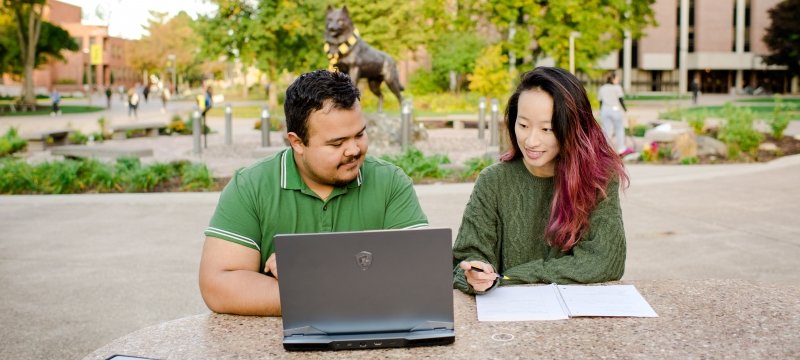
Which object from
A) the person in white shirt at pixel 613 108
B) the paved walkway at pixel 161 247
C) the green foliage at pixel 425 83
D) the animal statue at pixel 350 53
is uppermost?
the green foliage at pixel 425 83

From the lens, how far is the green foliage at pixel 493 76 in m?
34.0

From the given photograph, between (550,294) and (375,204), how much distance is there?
66 cm

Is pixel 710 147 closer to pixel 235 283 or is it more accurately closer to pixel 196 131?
pixel 196 131

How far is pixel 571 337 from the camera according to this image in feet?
7.56

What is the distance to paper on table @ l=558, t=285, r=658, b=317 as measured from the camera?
2.50 metres

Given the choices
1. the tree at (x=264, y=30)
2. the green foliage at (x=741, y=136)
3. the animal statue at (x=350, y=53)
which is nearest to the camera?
the green foliage at (x=741, y=136)

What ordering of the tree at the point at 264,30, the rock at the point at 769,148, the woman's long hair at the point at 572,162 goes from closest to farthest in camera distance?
the woman's long hair at the point at 572,162
the rock at the point at 769,148
the tree at the point at 264,30

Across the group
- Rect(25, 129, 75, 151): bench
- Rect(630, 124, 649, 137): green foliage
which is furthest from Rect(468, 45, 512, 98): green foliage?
Rect(25, 129, 75, 151): bench

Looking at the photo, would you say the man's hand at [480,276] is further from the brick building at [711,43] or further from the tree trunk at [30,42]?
the brick building at [711,43]

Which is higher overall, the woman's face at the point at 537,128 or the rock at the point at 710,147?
the woman's face at the point at 537,128

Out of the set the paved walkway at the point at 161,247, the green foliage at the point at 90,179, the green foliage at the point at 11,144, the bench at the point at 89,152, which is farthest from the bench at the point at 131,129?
the paved walkway at the point at 161,247

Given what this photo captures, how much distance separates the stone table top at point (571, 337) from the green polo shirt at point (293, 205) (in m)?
0.34

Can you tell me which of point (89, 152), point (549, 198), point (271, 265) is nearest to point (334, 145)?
point (271, 265)

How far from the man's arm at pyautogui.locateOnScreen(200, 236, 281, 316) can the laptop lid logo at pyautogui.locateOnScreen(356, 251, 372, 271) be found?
461 millimetres
